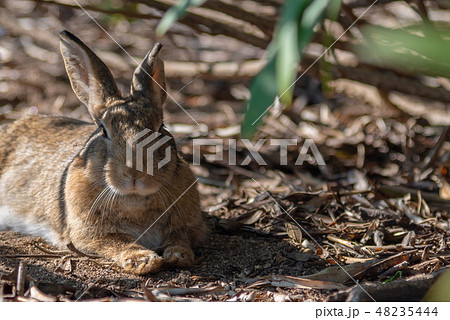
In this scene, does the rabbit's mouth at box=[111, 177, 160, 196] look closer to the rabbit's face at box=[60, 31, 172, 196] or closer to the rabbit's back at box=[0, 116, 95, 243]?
the rabbit's face at box=[60, 31, 172, 196]

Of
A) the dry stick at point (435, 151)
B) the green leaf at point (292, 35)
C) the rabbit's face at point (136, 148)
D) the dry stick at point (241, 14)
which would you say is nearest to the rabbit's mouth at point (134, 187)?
the rabbit's face at point (136, 148)

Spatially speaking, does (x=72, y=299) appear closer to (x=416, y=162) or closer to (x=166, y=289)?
(x=166, y=289)

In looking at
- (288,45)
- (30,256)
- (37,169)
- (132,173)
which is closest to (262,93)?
(288,45)

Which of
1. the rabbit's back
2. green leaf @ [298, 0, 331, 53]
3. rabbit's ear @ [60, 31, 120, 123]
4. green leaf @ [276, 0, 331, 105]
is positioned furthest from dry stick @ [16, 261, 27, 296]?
green leaf @ [298, 0, 331, 53]

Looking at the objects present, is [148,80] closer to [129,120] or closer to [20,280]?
[129,120]

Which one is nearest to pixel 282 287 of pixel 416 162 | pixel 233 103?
pixel 416 162
